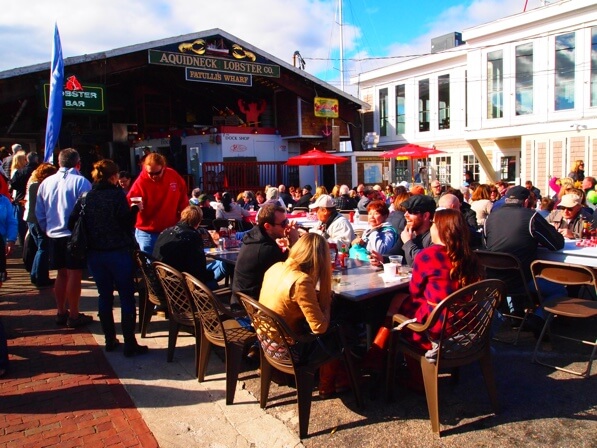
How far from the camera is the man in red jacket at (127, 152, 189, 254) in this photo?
5324mm

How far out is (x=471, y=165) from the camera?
Answer: 17.8m

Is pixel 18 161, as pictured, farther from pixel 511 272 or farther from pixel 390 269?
pixel 511 272

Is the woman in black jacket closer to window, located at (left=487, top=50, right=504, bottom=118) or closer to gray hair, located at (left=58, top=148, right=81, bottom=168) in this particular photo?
gray hair, located at (left=58, top=148, right=81, bottom=168)

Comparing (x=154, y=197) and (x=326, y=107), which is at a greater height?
(x=326, y=107)

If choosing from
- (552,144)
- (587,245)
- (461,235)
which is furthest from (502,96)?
(461,235)

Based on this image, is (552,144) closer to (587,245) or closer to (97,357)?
(587,245)

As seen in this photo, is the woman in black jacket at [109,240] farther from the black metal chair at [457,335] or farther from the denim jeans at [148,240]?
the black metal chair at [457,335]

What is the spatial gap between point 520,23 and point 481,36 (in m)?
1.42

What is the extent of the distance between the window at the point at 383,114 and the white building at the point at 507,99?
12 cm

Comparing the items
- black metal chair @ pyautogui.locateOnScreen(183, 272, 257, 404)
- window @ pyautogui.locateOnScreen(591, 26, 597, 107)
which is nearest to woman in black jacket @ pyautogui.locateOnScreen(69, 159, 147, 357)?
black metal chair @ pyautogui.locateOnScreen(183, 272, 257, 404)

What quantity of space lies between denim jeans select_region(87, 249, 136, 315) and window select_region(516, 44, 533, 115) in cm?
1454

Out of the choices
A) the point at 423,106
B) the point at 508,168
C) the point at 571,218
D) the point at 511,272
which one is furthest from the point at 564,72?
the point at 511,272

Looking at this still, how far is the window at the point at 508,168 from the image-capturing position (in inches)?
648

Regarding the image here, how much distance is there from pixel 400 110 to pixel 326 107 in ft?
16.6
